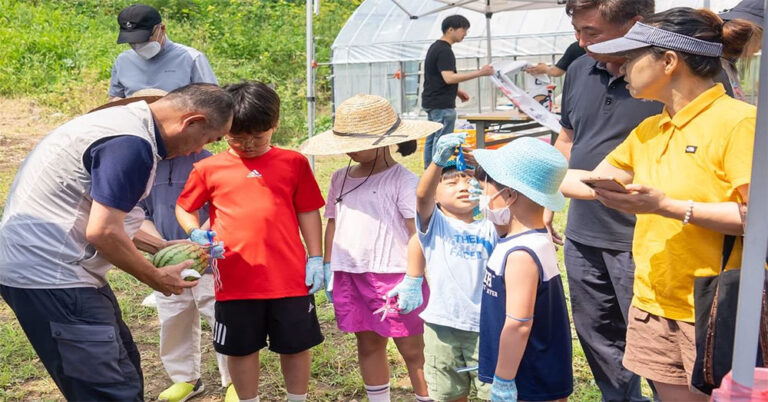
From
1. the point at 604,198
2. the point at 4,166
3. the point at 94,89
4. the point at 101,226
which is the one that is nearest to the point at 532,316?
the point at 604,198

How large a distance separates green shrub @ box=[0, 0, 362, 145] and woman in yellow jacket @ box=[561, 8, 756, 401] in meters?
12.1

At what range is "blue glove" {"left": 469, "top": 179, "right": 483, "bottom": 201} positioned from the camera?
3.18 meters

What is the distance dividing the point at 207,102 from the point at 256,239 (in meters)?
0.86

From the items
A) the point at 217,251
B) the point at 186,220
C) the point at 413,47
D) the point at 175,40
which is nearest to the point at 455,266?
the point at 217,251

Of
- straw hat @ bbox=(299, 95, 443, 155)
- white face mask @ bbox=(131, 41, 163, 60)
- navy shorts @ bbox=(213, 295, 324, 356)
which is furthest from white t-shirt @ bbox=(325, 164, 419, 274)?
white face mask @ bbox=(131, 41, 163, 60)

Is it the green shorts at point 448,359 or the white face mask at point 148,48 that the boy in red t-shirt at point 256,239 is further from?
the white face mask at point 148,48

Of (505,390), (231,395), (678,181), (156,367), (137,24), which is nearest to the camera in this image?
(678,181)

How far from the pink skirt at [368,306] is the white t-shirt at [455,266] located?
0.20 meters

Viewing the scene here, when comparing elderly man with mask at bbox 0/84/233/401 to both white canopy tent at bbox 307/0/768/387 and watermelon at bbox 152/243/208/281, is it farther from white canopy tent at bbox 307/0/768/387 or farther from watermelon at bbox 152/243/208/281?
white canopy tent at bbox 307/0/768/387

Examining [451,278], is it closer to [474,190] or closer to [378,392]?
[474,190]

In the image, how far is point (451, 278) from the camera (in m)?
3.25

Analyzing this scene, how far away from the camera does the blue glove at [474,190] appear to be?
3.18 meters

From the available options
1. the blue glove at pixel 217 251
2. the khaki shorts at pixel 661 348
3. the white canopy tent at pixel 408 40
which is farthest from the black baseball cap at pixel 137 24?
the white canopy tent at pixel 408 40

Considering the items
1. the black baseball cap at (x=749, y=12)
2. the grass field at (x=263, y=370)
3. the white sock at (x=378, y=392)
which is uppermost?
the black baseball cap at (x=749, y=12)
